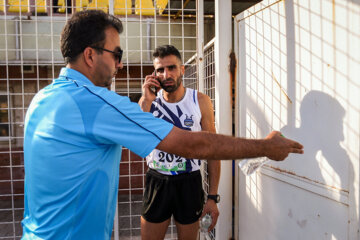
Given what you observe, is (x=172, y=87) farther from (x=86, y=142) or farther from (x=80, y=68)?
(x=86, y=142)

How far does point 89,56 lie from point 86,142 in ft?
1.38

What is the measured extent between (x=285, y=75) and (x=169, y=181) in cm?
125

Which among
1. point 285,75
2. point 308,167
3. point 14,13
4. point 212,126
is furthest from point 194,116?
point 14,13

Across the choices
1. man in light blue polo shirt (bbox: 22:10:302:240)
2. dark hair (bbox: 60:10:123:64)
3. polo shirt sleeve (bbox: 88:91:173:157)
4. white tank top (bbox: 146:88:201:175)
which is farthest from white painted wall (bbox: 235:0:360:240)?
dark hair (bbox: 60:10:123:64)

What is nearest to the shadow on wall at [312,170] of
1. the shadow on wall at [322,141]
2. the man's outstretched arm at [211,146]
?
the shadow on wall at [322,141]

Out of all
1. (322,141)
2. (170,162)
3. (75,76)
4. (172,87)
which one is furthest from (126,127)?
(172,87)

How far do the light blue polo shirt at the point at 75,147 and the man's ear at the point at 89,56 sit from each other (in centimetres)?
8

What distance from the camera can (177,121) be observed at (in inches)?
96.3

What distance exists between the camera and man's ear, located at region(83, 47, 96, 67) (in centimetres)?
132

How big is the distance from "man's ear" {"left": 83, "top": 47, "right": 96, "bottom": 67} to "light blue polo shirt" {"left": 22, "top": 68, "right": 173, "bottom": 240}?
0.08m

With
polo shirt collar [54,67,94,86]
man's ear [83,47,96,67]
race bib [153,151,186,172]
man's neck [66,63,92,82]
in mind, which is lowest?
race bib [153,151,186,172]

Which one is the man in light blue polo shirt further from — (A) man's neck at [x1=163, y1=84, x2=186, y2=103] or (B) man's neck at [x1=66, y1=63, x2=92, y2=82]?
(A) man's neck at [x1=163, y1=84, x2=186, y2=103]

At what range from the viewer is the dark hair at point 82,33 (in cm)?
131

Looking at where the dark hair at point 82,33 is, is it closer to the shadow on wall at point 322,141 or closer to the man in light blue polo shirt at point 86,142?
the man in light blue polo shirt at point 86,142
